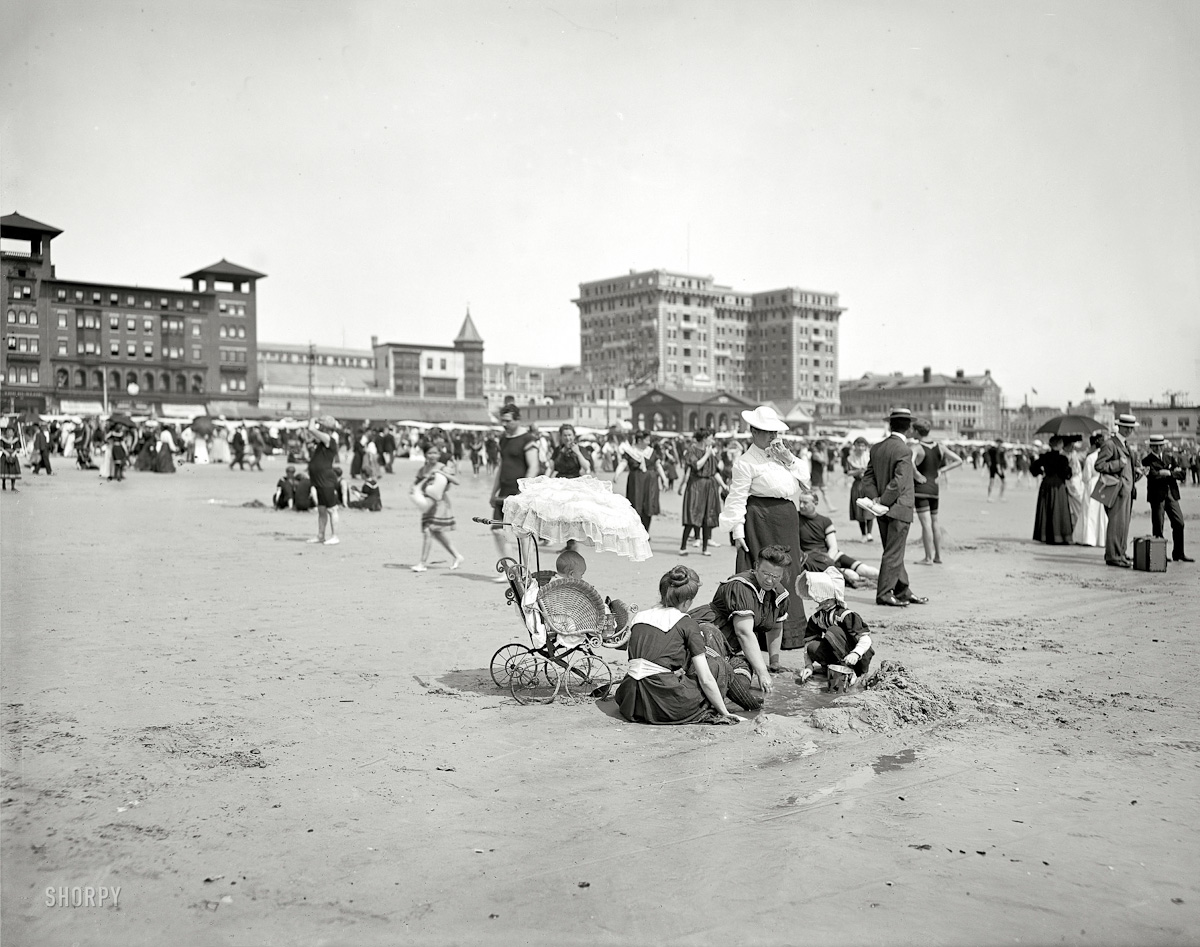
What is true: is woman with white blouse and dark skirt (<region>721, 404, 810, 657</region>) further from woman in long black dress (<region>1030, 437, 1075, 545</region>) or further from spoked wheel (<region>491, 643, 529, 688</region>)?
woman in long black dress (<region>1030, 437, 1075, 545</region>)

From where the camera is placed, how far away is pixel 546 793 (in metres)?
4.46

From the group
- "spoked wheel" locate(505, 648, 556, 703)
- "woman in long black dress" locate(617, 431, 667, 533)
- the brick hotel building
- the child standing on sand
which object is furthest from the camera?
the brick hotel building

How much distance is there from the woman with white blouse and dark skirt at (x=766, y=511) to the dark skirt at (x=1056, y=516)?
9.86 m

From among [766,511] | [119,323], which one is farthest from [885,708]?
[119,323]

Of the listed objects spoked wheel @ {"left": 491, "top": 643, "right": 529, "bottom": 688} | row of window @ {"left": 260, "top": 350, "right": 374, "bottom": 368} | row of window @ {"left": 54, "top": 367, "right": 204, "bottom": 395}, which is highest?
Result: row of window @ {"left": 260, "top": 350, "right": 374, "bottom": 368}

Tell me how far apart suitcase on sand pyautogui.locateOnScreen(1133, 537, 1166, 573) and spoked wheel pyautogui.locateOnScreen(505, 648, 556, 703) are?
855 centimetres

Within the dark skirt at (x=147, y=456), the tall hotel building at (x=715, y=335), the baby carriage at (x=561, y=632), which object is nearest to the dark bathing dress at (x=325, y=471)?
the baby carriage at (x=561, y=632)

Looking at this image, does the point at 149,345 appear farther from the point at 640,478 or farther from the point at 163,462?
the point at 640,478

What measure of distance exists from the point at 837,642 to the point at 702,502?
700 centimetres

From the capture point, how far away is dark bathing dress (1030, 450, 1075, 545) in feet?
48.6

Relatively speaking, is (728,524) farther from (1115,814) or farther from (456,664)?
(1115,814)

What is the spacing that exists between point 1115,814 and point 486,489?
2514cm

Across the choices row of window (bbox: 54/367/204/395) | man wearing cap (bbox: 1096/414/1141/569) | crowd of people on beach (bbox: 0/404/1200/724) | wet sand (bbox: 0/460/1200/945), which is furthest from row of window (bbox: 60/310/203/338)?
man wearing cap (bbox: 1096/414/1141/569)

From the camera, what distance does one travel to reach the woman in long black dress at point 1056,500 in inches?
581
